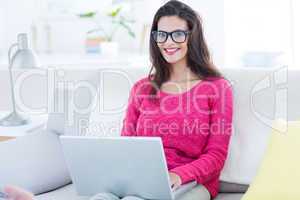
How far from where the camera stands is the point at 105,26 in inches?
153

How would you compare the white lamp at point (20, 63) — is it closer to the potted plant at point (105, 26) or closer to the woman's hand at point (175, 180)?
the woman's hand at point (175, 180)

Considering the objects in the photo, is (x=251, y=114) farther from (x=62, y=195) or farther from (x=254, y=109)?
(x=62, y=195)

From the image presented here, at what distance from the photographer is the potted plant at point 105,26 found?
12.6ft

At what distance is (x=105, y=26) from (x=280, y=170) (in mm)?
2478

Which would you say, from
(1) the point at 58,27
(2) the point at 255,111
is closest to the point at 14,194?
(2) the point at 255,111

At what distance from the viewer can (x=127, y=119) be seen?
2.13 m

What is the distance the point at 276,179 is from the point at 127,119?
0.72 m

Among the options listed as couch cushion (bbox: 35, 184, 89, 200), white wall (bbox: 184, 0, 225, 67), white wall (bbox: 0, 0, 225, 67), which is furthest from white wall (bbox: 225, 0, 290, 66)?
couch cushion (bbox: 35, 184, 89, 200)

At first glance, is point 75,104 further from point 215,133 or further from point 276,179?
point 276,179

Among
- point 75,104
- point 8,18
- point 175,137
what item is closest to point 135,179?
point 175,137

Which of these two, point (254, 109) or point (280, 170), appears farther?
point (254, 109)

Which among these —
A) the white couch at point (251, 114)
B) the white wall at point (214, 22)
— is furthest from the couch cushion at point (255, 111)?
the white wall at point (214, 22)

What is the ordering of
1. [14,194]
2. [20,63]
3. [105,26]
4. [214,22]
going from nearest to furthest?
[14,194]
[20,63]
[214,22]
[105,26]

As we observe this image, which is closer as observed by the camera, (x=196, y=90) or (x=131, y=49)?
(x=196, y=90)
